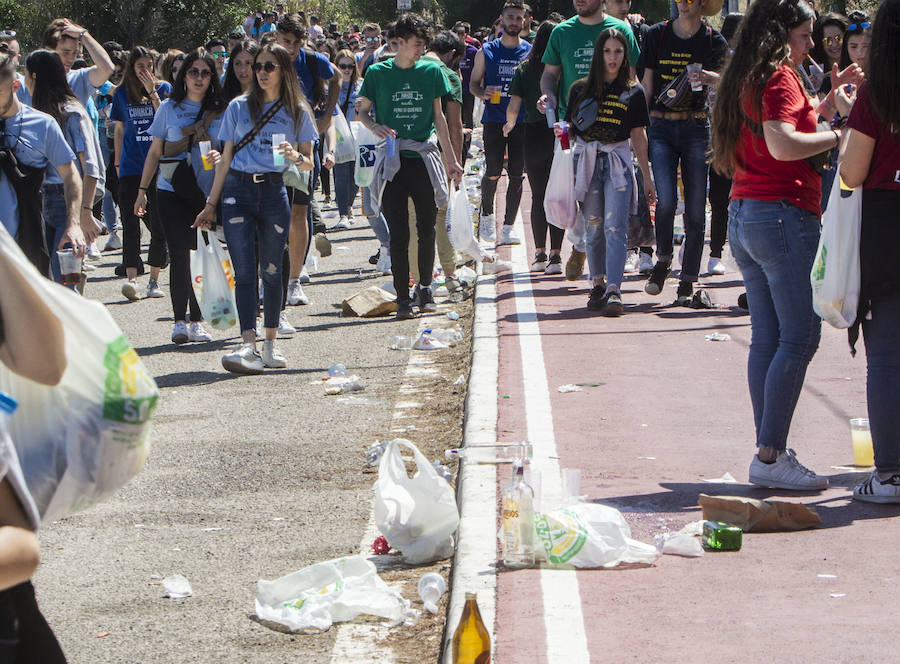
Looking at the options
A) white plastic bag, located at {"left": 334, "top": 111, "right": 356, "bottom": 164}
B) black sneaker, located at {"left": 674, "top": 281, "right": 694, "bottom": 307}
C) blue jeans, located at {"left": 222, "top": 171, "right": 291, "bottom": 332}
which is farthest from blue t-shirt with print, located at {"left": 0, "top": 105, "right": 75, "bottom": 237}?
white plastic bag, located at {"left": 334, "top": 111, "right": 356, "bottom": 164}

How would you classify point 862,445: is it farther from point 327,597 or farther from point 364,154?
point 364,154

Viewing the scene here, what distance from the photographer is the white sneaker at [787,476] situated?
236 inches

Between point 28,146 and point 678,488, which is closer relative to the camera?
point 678,488

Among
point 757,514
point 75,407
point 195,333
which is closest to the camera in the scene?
point 75,407

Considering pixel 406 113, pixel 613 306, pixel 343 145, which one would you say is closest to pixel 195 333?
pixel 406 113

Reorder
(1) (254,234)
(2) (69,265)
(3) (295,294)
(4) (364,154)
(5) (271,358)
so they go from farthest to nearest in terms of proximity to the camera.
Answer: (4) (364,154)
(3) (295,294)
(5) (271,358)
(1) (254,234)
(2) (69,265)

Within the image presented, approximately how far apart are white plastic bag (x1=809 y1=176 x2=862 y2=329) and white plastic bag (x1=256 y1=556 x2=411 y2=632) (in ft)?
6.96

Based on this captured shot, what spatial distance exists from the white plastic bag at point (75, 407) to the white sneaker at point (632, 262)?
10533 mm

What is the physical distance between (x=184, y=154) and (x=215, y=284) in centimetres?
108

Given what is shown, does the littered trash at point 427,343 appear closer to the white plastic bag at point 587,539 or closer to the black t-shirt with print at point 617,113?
the black t-shirt with print at point 617,113

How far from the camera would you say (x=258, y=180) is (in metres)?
9.27

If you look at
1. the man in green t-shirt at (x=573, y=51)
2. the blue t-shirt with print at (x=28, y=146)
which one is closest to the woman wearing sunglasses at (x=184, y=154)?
the blue t-shirt with print at (x=28, y=146)

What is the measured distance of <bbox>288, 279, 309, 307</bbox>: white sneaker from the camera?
12266mm

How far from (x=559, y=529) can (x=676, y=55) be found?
633 cm
